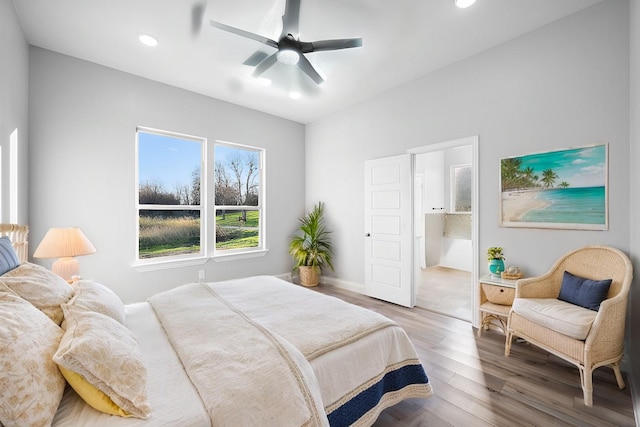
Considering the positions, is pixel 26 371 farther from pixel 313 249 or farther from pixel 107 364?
pixel 313 249

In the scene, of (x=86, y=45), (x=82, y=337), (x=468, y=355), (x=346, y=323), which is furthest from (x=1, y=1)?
(x=468, y=355)

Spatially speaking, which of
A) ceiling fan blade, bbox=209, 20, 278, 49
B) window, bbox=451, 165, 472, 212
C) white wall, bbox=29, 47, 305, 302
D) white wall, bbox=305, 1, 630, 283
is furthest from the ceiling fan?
window, bbox=451, 165, 472, 212

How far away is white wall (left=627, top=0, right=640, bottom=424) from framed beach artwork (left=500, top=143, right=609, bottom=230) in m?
0.20

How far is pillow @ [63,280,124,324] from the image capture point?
1344mm

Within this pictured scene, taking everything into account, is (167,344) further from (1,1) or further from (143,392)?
(1,1)

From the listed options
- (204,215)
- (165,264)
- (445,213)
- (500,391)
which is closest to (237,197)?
(204,215)

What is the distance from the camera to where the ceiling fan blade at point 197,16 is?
231cm

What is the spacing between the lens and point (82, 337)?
103 cm

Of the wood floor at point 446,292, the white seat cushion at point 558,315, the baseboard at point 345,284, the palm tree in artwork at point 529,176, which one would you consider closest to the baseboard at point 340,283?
the baseboard at point 345,284

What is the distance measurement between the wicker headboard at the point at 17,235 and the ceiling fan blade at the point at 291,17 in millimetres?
2595

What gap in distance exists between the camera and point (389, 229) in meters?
3.91

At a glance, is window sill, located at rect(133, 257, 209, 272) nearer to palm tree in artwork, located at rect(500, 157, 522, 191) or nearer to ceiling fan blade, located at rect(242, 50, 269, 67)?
ceiling fan blade, located at rect(242, 50, 269, 67)

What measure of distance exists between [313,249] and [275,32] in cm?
318

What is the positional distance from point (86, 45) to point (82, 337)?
10.7 ft
